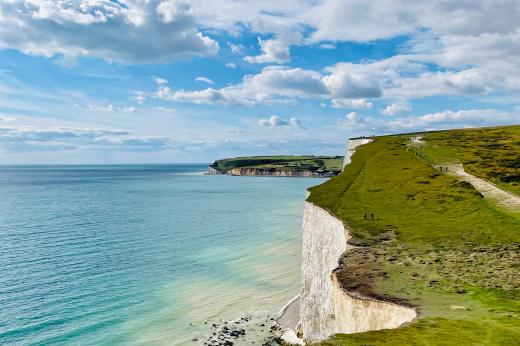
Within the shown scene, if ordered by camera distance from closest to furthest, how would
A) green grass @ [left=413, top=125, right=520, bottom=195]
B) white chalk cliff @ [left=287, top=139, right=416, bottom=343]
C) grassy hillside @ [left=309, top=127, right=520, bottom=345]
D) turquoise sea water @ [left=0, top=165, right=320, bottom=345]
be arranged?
grassy hillside @ [left=309, top=127, right=520, bottom=345] → white chalk cliff @ [left=287, top=139, right=416, bottom=343] → turquoise sea water @ [left=0, top=165, right=320, bottom=345] → green grass @ [left=413, top=125, right=520, bottom=195]

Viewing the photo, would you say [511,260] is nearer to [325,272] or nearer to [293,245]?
[325,272]

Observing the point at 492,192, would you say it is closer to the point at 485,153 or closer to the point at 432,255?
the point at 432,255

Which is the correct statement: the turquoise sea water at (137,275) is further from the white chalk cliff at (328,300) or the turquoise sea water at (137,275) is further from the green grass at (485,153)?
the green grass at (485,153)

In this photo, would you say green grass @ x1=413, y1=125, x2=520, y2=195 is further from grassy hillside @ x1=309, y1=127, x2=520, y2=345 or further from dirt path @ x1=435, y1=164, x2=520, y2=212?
grassy hillside @ x1=309, y1=127, x2=520, y2=345

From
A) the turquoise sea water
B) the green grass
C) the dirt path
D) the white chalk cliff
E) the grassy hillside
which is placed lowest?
the turquoise sea water

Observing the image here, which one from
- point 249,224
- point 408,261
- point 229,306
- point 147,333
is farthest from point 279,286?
point 249,224

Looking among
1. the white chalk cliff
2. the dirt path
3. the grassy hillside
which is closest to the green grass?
the dirt path

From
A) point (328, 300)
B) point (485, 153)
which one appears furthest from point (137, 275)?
point (485, 153)
